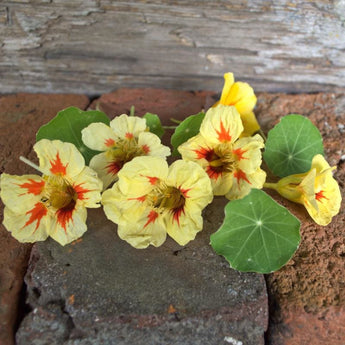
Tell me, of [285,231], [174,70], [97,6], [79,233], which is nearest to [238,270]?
[285,231]

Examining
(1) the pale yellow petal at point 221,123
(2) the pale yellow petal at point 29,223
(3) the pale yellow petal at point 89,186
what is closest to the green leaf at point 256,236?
(1) the pale yellow petal at point 221,123

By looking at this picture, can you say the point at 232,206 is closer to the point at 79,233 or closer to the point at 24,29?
the point at 79,233

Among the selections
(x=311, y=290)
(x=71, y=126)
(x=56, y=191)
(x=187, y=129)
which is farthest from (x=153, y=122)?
(x=311, y=290)

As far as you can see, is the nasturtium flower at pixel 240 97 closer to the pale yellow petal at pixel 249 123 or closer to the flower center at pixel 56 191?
the pale yellow petal at pixel 249 123

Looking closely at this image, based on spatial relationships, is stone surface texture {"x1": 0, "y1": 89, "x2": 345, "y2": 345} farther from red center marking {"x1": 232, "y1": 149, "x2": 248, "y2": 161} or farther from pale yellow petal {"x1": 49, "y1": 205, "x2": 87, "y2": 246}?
red center marking {"x1": 232, "y1": 149, "x2": 248, "y2": 161}

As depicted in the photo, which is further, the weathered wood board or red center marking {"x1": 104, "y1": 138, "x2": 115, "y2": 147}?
the weathered wood board

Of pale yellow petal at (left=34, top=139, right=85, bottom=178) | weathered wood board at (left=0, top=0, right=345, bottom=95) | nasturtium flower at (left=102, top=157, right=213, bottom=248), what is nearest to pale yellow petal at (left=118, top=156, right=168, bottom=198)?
nasturtium flower at (left=102, top=157, right=213, bottom=248)

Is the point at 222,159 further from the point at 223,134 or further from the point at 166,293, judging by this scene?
the point at 166,293
